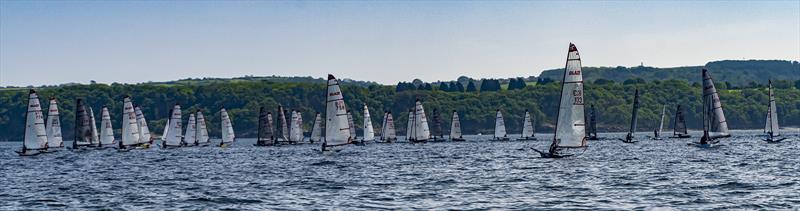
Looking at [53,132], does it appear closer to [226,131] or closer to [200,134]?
[200,134]

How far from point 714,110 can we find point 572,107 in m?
40.2

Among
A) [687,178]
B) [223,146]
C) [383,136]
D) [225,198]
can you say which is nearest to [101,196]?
[225,198]

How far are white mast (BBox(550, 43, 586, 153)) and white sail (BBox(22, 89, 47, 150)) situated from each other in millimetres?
58690

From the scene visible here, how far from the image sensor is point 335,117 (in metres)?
93.5

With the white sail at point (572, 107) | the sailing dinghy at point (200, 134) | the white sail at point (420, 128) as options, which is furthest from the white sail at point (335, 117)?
the white sail at point (420, 128)

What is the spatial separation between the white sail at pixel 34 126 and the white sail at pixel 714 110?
64.6 meters

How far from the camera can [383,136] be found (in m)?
178

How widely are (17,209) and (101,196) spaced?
266 inches

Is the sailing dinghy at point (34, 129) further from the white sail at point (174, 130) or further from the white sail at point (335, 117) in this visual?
the white sail at point (174, 130)

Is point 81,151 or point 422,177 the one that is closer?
point 422,177

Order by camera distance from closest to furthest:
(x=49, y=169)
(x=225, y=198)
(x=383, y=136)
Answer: (x=225, y=198)
(x=49, y=169)
(x=383, y=136)

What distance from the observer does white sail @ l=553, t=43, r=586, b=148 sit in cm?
7325

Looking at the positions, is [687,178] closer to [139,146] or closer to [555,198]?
[555,198]

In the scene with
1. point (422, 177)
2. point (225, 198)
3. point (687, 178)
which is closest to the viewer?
point (225, 198)
